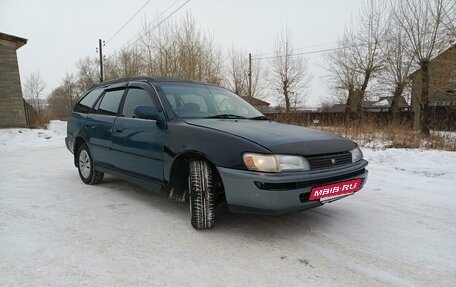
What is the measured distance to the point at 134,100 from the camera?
14.3 ft

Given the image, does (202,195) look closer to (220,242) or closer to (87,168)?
(220,242)

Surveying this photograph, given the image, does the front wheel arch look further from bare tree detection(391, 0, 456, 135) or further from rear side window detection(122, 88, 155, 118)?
bare tree detection(391, 0, 456, 135)

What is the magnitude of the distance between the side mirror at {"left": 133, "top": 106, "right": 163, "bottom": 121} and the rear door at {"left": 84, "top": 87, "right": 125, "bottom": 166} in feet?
2.91

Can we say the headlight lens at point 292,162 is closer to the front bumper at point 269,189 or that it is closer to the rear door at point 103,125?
the front bumper at point 269,189

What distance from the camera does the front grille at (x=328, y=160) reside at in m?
3.08

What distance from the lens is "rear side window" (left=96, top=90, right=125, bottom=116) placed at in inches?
184

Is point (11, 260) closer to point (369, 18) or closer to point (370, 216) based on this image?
point (370, 216)

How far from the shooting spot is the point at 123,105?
177 inches

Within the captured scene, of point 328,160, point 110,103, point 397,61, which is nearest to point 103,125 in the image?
point 110,103

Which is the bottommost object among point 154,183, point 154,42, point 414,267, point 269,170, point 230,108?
point 414,267

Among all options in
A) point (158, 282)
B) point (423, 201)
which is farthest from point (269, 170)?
point (423, 201)

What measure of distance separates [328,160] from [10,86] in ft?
56.3

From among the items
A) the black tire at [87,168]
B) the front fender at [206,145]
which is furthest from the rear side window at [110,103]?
the front fender at [206,145]

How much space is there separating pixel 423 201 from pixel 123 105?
411cm
